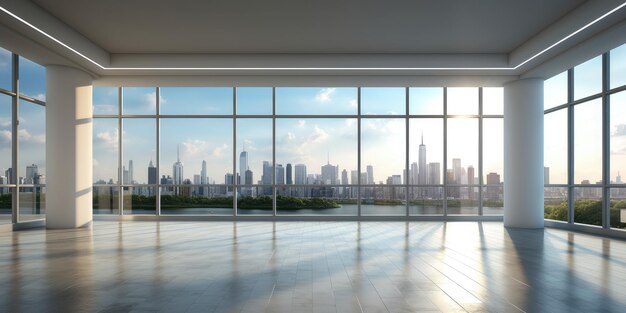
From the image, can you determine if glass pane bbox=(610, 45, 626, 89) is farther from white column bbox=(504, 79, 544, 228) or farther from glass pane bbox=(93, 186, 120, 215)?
glass pane bbox=(93, 186, 120, 215)

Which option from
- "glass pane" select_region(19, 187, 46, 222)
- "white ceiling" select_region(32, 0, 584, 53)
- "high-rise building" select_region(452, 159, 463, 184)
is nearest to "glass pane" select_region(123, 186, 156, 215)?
"glass pane" select_region(19, 187, 46, 222)

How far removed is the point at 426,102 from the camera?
51.2ft

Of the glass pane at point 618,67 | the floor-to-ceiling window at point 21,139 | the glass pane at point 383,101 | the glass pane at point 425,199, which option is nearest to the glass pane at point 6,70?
the floor-to-ceiling window at point 21,139

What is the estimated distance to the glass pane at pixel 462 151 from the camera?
15539 mm

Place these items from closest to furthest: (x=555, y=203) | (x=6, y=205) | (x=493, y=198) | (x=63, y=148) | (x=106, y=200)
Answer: (x=6, y=205) → (x=63, y=148) → (x=555, y=203) → (x=493, y=198) → (x=106, y=200)

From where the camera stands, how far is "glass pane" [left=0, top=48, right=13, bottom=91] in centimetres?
1193

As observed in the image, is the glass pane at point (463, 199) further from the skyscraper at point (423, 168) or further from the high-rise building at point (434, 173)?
the skyscraper at point (423, 168)

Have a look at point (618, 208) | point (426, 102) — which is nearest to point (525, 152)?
point (618, 208)

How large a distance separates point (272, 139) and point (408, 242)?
706 cm

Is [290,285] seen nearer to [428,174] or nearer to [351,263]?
[351,263]

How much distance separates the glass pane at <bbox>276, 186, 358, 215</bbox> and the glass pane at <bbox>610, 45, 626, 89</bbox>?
7.75m

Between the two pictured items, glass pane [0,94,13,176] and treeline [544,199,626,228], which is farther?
glass pane [0,94,13,176]

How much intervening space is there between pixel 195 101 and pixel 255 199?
3.75 meters

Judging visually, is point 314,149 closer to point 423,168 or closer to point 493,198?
point 423,168
